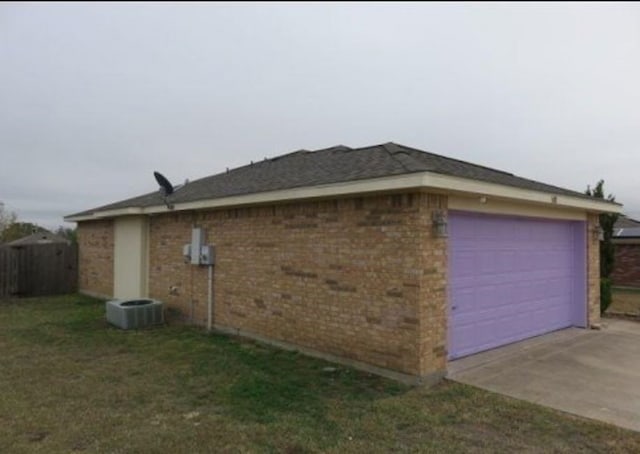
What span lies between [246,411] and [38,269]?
516 inches

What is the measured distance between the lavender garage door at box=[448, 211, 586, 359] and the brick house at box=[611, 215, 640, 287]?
1182cm

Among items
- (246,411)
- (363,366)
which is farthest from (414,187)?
(246,411)

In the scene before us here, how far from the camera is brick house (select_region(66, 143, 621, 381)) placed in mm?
5723

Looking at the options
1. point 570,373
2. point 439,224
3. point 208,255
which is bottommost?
point 570,373

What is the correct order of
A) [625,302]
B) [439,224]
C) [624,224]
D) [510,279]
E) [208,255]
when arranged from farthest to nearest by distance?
1. [624,224]
2. [625,302]
3. [208,255]
4. [510,279]
5. [439,224]

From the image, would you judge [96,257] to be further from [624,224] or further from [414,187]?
[624,224]

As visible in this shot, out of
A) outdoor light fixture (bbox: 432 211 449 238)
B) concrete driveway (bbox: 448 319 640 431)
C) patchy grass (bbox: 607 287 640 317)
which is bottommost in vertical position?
patchy grass (bbox: 607 287 640 317)

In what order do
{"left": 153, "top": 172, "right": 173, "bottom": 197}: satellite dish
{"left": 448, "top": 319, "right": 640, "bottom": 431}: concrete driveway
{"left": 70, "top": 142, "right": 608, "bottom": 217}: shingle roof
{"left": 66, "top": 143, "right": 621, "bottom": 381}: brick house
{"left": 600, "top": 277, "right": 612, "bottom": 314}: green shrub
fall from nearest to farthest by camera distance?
{"left": 448, "top": 319, "right": 640, "bottom": 431}: concrete driveway < {"left": 66, "top": 143, "right": 621, "bottom": 381}: brick house < {"left": 70, "top": 142, "right": 608, "bottom": 217}: shingle roof < {"left": 600, "top": 277, "right": 612, "bottom": 314}: green shrub < {"left": 153, "top": 172, "right": 173, "bottom": 197}: satellite dish

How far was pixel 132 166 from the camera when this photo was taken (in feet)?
59.6

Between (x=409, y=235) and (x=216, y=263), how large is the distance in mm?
4727

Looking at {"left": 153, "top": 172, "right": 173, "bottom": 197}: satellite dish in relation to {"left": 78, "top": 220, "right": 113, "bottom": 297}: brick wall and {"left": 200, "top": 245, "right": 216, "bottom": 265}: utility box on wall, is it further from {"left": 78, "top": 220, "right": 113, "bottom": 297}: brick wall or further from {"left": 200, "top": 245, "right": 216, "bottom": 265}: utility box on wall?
{"left": 78, "top": 220, "right": 113, "bottom": 297}: brick wall

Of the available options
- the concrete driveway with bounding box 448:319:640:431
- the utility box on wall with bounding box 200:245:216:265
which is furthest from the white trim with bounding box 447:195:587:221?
the utility box on wall with bounding box 200:245:216:265

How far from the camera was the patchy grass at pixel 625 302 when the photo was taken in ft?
37.5

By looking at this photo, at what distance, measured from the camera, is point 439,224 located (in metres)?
5.78
